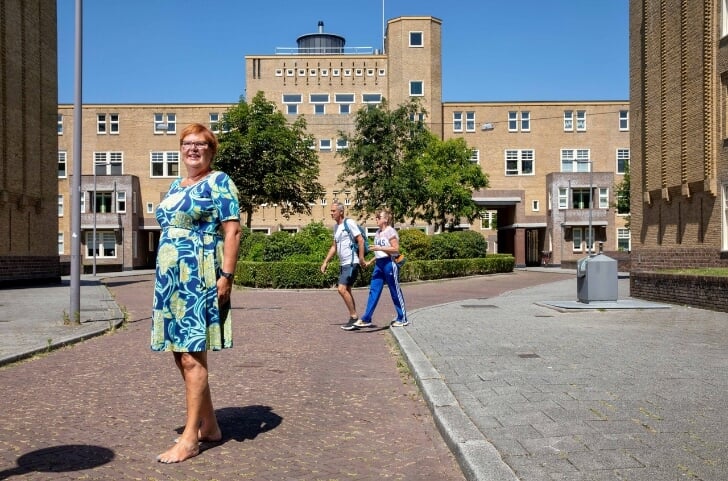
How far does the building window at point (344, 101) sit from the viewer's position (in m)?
65.2

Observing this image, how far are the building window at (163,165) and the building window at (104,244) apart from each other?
612 cm

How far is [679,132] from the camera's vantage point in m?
22.2

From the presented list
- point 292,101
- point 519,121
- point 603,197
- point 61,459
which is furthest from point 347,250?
point 292,101

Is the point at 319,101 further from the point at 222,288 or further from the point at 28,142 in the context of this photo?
the point at 222,288

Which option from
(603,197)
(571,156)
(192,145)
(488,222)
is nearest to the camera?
(192,145)

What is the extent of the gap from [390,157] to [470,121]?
2451cm

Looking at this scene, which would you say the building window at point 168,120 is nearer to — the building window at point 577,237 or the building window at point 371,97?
the building window at point 371,97

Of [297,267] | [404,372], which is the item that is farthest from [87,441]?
[297,267]

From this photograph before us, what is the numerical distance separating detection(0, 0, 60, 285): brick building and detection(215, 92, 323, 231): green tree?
12.1 m

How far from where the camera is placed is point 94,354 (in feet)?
31.0

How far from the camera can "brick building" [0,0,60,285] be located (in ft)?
89.6

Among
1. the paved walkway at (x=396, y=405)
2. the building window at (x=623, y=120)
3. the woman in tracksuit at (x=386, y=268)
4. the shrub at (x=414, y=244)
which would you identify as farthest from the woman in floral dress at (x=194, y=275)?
the building window at (x=623, y=120)

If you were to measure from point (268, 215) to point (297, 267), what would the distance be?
121 ft

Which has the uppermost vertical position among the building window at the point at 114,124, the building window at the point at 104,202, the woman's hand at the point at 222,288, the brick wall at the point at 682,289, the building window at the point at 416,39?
the building window at the point at 416,39
